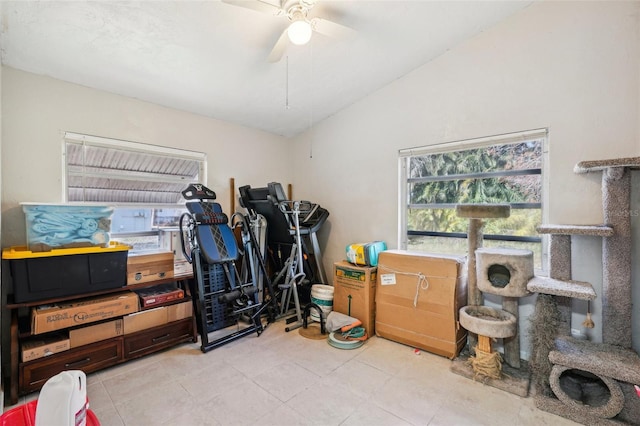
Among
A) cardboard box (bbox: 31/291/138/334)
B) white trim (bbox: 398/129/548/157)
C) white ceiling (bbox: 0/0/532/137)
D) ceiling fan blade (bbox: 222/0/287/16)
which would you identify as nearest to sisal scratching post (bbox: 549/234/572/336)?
white trim (bbox: 398/129/548/157)

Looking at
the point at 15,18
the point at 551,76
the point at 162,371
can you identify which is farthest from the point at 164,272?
the point at 551,76

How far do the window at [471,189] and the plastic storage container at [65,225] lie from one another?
2.99 metres

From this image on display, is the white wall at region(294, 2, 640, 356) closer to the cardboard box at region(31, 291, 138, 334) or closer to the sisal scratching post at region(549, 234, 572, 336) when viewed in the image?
the sisal scratching post at region(549, 234, 572, 336)

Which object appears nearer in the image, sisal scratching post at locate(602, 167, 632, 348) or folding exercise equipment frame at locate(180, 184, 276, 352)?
sisal scratching post at locate(602, 167, 632, 348)

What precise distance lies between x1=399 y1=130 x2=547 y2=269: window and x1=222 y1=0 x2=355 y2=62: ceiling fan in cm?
168

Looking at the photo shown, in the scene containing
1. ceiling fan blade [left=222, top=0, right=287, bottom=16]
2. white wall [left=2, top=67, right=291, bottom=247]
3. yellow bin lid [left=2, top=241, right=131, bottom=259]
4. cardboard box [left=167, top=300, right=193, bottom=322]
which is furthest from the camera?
cardboard box [left=167, top=300, right=193, bottom=322]

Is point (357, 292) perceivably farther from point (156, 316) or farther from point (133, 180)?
point (133, 180)

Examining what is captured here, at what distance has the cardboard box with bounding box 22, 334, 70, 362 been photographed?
2.04 metres

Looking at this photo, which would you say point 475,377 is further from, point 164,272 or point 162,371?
point 164,272

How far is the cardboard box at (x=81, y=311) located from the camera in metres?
2.10

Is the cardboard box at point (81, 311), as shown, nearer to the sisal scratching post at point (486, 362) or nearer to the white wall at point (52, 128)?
the white wall at point (52, 128)

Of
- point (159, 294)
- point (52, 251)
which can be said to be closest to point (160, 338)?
point (159, 294)

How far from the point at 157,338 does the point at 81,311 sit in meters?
0.67

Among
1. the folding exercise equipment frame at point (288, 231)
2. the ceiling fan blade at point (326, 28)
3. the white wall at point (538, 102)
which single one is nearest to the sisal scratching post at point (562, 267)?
the white wall at point (538, 102)
